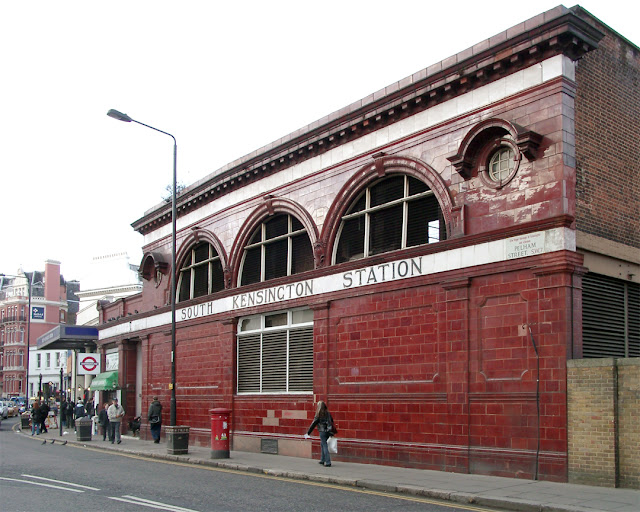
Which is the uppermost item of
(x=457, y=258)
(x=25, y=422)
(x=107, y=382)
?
(x=457, y=258)

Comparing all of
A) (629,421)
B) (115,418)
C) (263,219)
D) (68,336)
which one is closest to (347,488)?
(629,421)

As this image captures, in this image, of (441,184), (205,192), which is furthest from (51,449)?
(441,184)

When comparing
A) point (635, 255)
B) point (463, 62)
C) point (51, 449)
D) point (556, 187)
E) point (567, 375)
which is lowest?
point (51, 449)

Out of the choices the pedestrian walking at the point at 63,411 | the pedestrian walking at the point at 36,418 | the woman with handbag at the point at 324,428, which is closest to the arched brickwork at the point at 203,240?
the woman with handbag at the point at 324,428

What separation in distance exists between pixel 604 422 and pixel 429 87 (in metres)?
8.55

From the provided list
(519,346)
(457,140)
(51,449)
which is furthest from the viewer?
(51,449)

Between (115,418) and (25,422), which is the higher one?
(115,418)

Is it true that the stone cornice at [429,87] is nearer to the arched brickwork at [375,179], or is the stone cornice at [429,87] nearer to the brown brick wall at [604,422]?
the arched brickwork at [375,179]

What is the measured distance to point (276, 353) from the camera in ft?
75.3

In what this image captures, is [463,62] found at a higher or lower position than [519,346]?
higher

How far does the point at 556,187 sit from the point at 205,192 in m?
15.5

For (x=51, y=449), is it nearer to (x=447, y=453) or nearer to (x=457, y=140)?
(x=447, y=453)

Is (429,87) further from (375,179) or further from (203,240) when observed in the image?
(203,240)

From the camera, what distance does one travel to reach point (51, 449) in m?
25.8
